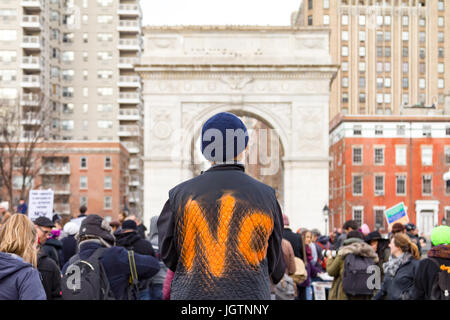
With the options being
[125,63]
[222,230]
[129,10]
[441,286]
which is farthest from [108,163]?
[222,230]

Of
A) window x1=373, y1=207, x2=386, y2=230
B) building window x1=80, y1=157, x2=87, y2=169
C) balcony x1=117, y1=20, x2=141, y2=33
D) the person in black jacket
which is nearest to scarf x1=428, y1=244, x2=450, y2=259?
the person in black jacket

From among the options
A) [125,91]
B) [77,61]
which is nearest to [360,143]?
[125,91]

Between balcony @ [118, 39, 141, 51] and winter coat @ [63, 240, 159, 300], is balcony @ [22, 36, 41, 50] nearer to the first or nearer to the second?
balcony @ [118, 39, 141, 51]

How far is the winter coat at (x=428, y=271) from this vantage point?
518cm

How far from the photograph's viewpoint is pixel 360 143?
47.2 meters

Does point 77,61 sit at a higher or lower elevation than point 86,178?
higher

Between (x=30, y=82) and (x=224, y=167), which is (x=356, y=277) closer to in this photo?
(x=224, y=167)

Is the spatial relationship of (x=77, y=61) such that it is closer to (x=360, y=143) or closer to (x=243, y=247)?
(x=360, y=143)

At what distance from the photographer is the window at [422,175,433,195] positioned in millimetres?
46037

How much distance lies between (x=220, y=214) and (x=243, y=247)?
188mm

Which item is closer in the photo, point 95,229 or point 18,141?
point 95,229

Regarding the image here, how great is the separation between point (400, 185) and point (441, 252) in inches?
1723

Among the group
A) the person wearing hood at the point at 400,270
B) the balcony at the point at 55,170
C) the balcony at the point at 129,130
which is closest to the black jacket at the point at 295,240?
the person wearing hood at the point at 400,270

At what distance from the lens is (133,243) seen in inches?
278
